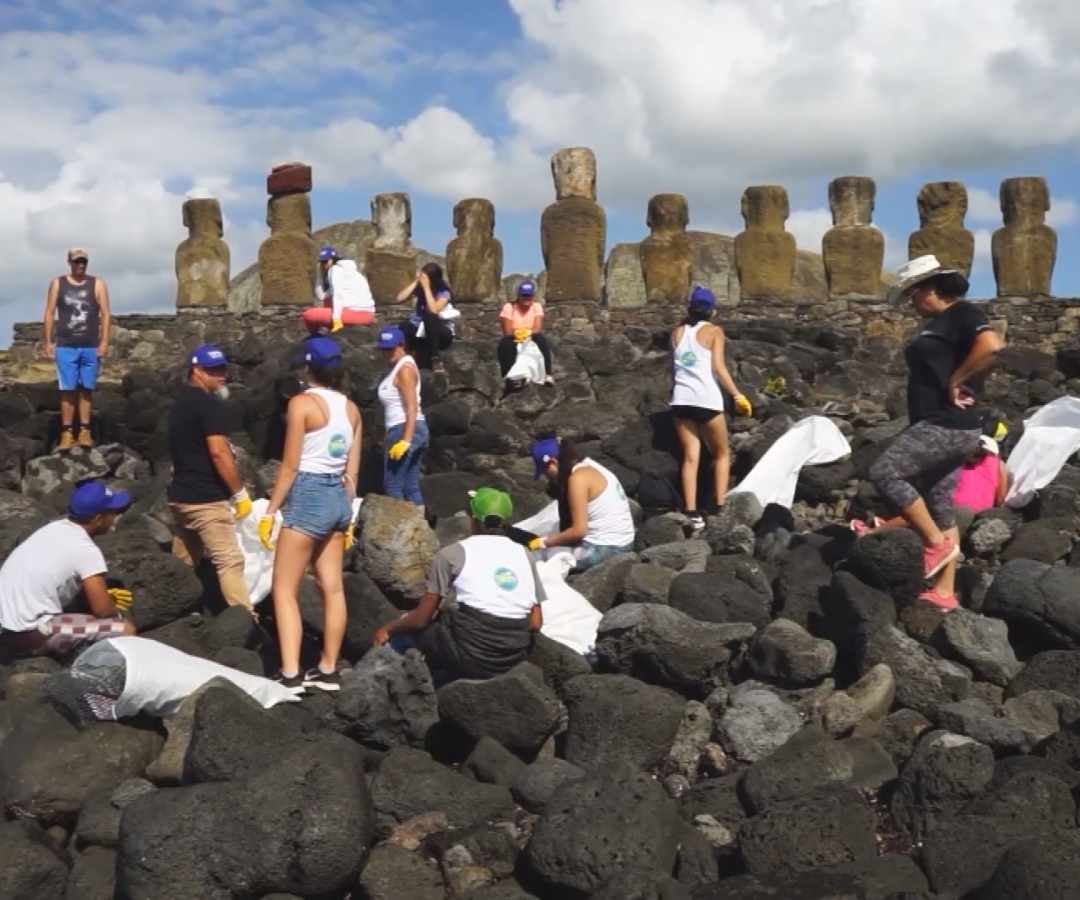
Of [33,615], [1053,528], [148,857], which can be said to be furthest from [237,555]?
[1053,528]

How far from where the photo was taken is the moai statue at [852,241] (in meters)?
18.3

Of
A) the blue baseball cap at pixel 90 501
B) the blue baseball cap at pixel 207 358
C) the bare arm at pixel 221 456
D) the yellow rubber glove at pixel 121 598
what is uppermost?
the blue baseball cap at pixel 207 358

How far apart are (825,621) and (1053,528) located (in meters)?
2.10

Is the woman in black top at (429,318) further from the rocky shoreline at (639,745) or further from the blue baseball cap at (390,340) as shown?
the rocky shoreline at (639,745)

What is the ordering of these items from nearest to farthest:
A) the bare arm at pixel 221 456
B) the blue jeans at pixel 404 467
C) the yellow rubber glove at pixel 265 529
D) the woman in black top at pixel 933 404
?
the woman in black top at pixel 933 404, the yellow rubber glove at pixel 265 529, the bare arm at pixel 221 456, the blue jeans at pixel 404 467

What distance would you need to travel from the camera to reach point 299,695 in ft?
23.4

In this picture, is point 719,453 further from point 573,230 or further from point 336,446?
point 573,230

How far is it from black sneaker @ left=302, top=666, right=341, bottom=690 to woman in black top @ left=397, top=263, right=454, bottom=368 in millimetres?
6490

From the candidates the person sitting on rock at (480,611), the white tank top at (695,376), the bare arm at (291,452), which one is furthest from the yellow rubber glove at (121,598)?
the white tank top at (695,376)

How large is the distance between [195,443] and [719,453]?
416 cm

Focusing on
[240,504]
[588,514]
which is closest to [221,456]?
[240,504]

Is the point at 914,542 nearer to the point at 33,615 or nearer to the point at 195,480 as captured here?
the point at 195,480

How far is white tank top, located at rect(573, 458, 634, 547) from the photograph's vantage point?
29.3 feet

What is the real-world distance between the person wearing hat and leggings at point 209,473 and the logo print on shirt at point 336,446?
89cm
